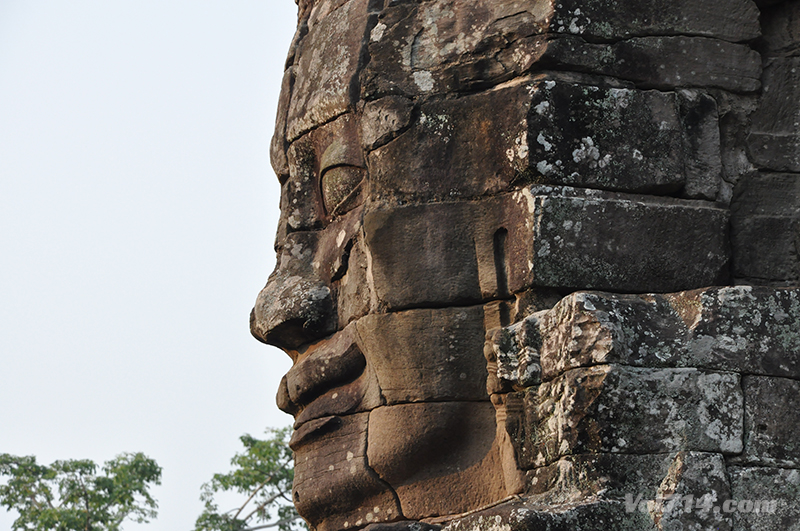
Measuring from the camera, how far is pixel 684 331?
4.18 meters

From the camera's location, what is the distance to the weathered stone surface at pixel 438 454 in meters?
4.82

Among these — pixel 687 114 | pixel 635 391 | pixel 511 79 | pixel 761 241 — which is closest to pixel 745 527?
pixel 635 391

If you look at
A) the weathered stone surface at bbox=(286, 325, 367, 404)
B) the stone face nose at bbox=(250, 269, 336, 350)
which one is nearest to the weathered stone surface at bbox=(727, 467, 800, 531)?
the weathered stone surface at bbox=(286, 325, 367, 404)

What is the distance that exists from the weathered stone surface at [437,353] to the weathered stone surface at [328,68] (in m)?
1.16

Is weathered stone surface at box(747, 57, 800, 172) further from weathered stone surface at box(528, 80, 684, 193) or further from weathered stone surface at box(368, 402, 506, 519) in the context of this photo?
weathered stone surface at box(368, 402, 506, 519)

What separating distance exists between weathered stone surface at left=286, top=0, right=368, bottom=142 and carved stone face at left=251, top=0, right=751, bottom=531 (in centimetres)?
2

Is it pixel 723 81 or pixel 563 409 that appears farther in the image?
pixel 723 81

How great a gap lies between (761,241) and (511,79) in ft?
4.23

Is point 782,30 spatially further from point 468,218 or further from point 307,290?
point 307,290

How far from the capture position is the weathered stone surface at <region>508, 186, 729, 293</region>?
4543 millimetres

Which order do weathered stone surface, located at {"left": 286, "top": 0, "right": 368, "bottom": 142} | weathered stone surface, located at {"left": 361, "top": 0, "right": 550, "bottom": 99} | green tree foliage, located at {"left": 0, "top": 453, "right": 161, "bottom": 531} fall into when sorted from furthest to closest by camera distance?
green tree foliage, located at {"left": 0, "top": 453, "right": 161, "bottom": 531} < weathered stone surface, located at {"left": 286, "top": 0, "right": 368, "bottom": 142} < weathered stone surface, located at {"left": 361, "top": 0, "right": 550, "bottom": 99}

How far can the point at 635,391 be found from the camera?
4039 mm

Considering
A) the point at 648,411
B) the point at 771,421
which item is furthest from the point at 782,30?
the point at 648,411

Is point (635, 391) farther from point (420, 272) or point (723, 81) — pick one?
point (723, 81)
